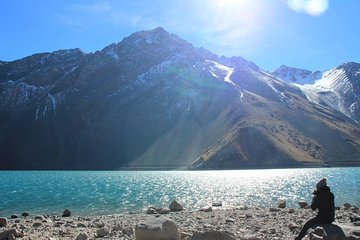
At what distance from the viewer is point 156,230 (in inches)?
910

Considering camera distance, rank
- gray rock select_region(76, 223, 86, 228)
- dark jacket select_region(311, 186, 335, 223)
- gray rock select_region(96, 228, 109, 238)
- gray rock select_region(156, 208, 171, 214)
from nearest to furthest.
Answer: dark jacket select_region(311, 186, 335, 223)
gray rock select_region(96, 228, 109, 238)
gray rock select_region(76, 223, 86, 228)
gray rock select_region(156, 208, 171, 214)

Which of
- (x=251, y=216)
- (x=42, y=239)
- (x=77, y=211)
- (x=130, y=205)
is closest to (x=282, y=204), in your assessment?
(x=251, y=216)

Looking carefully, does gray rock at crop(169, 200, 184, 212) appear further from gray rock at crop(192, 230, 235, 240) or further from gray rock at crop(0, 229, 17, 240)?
gray rock at crop(192, 230, 235, 240)

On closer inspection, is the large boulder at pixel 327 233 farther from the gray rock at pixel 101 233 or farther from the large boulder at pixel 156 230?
the gray rock at pixel 101 233

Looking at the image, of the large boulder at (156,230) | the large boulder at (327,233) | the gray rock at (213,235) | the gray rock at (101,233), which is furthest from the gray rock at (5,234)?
the large boulder at (327,233)

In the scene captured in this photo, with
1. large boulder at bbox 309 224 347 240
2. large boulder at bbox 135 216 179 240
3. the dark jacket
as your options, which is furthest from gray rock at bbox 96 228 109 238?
the dark jacket

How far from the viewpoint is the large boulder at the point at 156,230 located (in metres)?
23.1

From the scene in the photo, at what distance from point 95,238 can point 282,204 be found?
106 feet

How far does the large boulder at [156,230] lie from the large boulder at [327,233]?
7210 mm

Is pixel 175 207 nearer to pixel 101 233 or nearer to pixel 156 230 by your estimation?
pixel 101 233

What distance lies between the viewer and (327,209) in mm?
21188

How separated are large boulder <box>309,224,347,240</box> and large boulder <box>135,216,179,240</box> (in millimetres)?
7210

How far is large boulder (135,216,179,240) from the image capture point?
2311 centimetres

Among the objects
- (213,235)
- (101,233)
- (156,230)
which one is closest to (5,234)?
(101,233)
